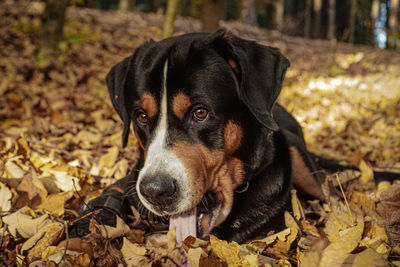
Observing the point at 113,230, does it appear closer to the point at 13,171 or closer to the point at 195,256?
the point at 195,256

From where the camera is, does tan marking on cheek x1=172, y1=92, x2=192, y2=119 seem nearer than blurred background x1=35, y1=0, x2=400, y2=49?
Yes

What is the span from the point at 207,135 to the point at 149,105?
0.45 meters

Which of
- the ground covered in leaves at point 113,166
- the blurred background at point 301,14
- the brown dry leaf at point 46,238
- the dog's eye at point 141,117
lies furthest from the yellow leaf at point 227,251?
the blurred background at point 301,14

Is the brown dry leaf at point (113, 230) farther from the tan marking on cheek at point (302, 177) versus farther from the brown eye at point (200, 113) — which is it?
the tan marking on cheek at point (302, 177)

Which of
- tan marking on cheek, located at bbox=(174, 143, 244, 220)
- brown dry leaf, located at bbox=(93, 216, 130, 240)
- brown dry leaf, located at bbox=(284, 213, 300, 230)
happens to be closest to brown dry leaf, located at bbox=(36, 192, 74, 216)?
brown dry leaf, located at bbox=(93, 216, 130, 240)

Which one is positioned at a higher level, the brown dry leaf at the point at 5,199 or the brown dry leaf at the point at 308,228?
the brown dry leaf at the point at 5,199

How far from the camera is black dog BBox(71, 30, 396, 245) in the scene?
2.17 m

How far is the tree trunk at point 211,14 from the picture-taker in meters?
10.5

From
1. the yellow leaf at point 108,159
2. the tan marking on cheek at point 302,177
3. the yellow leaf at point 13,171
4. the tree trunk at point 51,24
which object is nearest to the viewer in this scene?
the yellow leaf at point 13,171

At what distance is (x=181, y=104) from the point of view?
2309 mm

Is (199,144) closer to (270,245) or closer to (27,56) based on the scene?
(270,245)

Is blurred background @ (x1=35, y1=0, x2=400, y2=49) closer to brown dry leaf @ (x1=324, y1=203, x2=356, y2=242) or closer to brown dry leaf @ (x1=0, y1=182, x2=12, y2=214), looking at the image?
brown dry leaf @ (x1=324, y1=203, x2=356, y2=242)

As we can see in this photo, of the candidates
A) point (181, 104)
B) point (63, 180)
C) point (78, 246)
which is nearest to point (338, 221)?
point (181, 104)

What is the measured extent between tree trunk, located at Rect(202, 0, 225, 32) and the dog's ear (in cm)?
837
